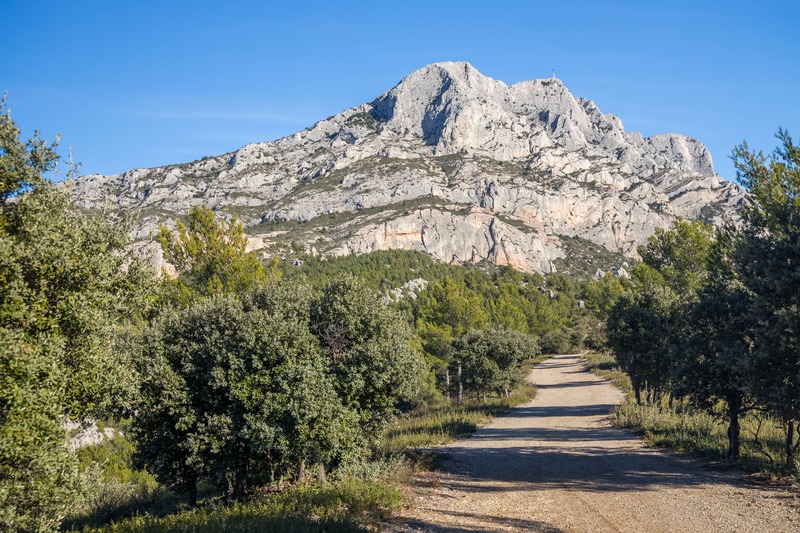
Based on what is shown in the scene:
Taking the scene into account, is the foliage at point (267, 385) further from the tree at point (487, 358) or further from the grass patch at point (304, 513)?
the tree at point (487, 358)

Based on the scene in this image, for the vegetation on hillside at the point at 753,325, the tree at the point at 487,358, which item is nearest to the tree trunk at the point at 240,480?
the vegetation on hillside at the point at 753,325

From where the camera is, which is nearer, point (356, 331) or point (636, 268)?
point (356, 331)

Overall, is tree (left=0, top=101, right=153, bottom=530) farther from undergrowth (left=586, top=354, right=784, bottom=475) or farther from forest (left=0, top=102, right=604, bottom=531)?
undergrowth (left=586, top=354, right=784, bottom=475)

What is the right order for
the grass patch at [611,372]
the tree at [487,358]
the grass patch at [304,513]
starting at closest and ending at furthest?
the grass patch at [304,513]
the tree at [487,358]
the grass patch at [611,372]

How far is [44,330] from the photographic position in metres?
9.31

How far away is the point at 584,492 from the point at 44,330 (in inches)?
562

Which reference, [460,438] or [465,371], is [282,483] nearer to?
[460,438]

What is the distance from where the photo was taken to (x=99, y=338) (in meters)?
10.0

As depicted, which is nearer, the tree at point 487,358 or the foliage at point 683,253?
the tree at point 487,358

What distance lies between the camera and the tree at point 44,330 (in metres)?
Result: 8.34

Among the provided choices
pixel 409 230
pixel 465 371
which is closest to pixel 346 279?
pixel 465 371

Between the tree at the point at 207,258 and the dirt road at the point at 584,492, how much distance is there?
1494 centimetres

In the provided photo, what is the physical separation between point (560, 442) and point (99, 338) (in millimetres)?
20492

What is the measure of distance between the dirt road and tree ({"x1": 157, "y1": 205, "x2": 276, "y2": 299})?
14.9 metres
